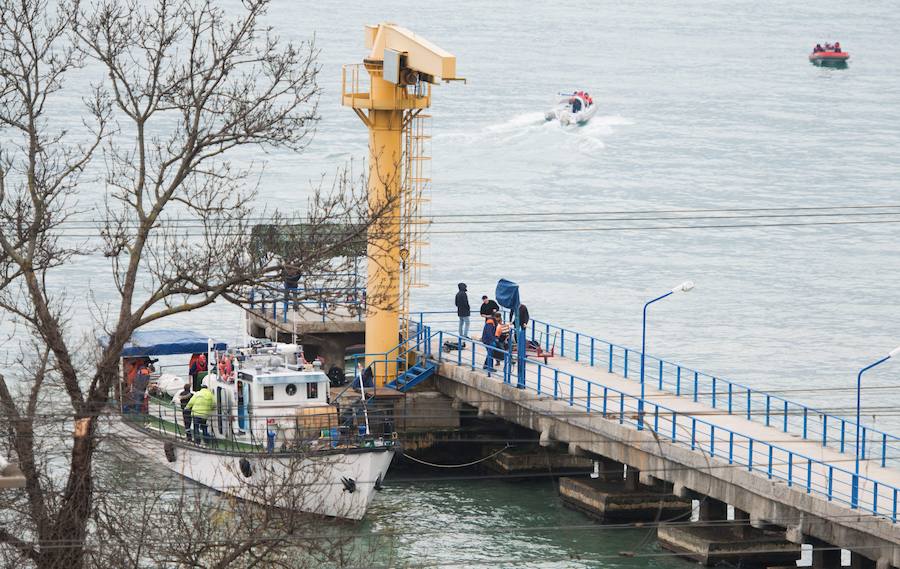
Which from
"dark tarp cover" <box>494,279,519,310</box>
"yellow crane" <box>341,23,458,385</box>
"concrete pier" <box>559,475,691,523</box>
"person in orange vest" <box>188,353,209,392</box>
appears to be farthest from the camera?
"dark tarp cover" <box>494,279,519,310</box>

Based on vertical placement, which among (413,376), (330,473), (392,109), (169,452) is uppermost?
(392,109)

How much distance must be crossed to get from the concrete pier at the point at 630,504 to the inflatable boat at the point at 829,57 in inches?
4503

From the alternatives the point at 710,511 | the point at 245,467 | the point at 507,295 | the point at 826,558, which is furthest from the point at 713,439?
the point at 507,295

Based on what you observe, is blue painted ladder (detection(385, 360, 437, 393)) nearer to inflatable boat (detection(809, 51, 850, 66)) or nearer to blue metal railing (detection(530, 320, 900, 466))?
blue metal railing (detection(530, 320, 900, 466))

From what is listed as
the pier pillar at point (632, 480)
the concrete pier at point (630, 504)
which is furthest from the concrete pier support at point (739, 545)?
the pier pillar at point (632, 480)

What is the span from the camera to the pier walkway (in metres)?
30.2

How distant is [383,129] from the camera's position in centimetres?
4028

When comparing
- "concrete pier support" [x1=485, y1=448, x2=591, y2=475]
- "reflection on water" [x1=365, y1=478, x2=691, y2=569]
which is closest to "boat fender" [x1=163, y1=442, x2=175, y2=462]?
"reflection on water" [x1=365, y1=478, x2=691, y2=569]

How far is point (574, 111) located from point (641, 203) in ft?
94.5

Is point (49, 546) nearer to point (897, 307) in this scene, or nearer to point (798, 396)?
point (798, 396)

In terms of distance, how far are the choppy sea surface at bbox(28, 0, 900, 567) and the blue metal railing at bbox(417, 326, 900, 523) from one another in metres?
2.49

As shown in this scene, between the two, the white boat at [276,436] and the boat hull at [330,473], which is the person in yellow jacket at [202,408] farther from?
Result: the boat hull at [330,473]

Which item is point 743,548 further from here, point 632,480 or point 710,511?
point 632,480

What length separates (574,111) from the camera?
111312 mm
